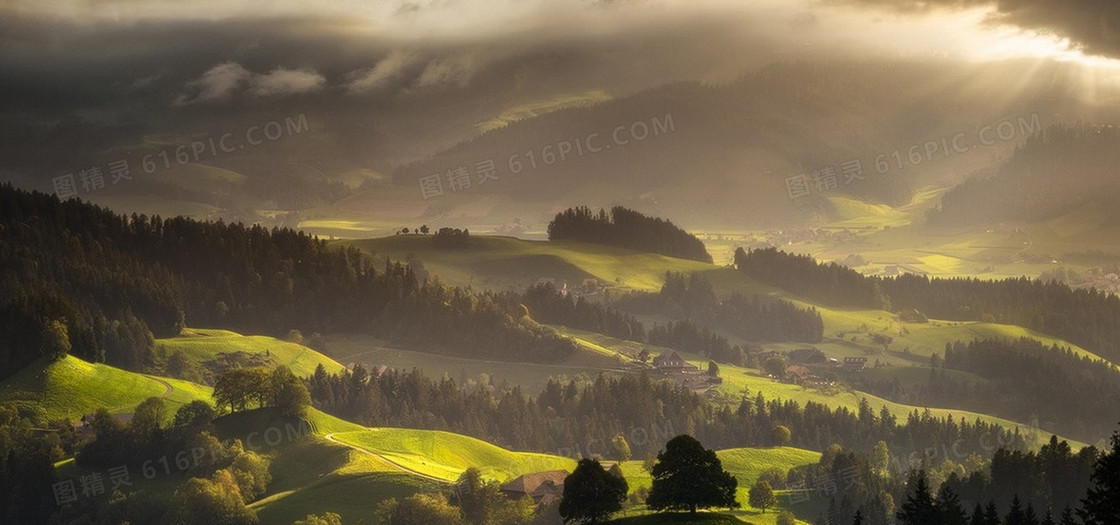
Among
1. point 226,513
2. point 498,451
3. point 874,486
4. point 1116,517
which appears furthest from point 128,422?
point 1116,517

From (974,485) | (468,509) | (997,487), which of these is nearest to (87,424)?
(468,509)

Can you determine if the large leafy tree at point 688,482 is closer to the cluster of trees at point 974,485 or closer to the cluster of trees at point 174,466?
the cluster of trees at point 974,485

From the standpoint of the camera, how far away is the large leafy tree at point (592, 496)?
112 metres

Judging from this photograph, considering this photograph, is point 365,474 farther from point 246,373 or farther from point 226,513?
point 246,373

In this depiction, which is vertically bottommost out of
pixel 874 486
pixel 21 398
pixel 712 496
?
pixel 874 486

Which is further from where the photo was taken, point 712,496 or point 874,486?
point 874,486

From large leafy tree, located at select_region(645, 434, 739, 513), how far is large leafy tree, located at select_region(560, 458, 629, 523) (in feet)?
10.8

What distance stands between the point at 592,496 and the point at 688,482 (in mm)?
8856

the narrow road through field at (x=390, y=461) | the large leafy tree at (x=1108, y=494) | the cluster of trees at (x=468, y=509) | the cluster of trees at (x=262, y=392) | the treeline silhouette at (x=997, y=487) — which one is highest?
the cluster of trees at (x=262, y=392)

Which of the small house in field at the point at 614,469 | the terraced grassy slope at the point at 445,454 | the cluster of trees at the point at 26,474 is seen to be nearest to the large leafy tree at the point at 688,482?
the small house in field at the point at 614,469

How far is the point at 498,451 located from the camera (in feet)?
638

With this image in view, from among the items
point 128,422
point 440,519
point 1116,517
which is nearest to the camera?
point 1116,517

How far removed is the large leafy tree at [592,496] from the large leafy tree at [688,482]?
10.8 feet

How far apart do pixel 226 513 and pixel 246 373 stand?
41.7 meters
